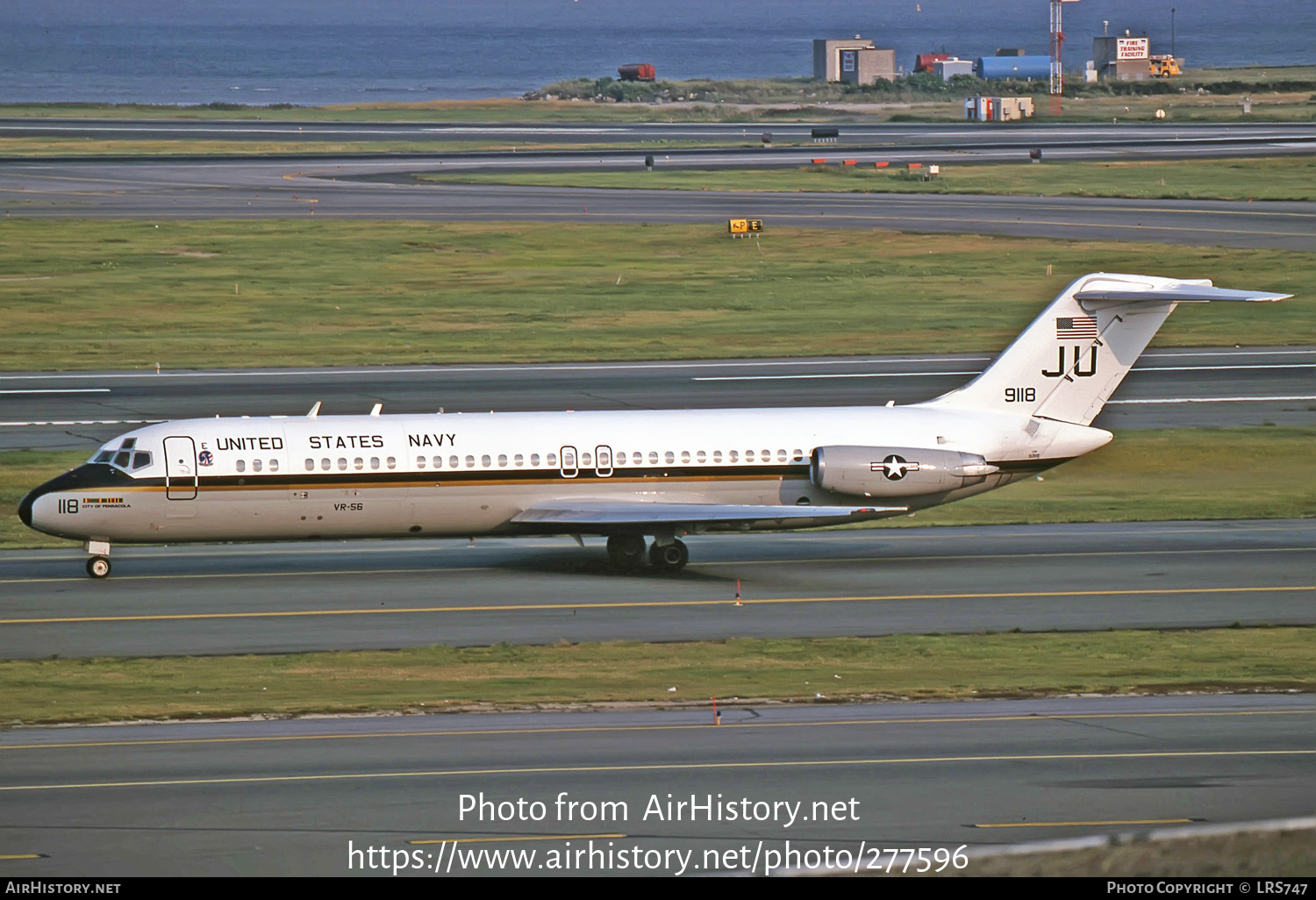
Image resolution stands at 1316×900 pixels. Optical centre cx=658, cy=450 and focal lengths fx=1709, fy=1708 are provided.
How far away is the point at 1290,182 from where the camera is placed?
109 meters

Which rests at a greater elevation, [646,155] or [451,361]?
[646,155]

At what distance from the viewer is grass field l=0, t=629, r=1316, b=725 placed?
27.5 m

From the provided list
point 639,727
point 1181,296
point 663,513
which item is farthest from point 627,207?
point 639,727

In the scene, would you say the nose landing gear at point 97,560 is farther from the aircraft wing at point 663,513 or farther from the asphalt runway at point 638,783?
the asphalt runway at point 638,783

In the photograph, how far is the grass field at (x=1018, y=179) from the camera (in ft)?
354

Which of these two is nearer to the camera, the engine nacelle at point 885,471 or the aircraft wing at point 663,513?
the aircraft wing at point 663,513

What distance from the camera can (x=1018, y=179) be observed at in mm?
113750

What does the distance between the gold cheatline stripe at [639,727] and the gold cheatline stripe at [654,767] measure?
2.12 meters

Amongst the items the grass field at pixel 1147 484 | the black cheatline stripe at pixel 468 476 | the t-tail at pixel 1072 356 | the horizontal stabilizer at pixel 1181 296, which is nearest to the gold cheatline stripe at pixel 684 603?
the black cheatline stripe at pixel 468 476

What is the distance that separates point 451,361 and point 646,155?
6566cm

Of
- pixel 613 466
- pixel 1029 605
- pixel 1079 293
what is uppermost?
pixel 1079 293

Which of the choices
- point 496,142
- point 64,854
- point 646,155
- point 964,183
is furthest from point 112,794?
point 496,142

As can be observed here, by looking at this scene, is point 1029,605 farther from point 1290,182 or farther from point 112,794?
point 1290,182

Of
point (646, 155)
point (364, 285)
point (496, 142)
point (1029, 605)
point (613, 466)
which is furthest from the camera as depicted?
point (496, 142)
